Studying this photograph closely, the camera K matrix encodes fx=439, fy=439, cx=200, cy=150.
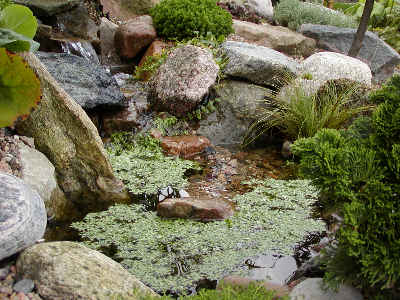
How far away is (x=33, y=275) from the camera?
2.85m

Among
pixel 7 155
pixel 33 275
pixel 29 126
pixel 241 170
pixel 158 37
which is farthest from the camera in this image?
pixel 158 37

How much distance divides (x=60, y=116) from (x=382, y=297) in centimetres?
340

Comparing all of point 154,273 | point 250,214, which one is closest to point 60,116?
point 154,273

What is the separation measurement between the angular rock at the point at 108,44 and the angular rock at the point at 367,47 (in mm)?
4880

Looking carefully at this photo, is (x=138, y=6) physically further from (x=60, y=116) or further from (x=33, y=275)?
(x=33, y=275)

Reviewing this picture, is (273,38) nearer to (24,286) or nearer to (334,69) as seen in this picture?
(334,69)

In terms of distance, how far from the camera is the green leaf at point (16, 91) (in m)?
3.24

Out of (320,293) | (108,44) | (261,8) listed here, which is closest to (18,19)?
(320,293)

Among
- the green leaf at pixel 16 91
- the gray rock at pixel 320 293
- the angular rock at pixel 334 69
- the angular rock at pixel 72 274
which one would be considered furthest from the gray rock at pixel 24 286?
the angular rock at pixel 334 69

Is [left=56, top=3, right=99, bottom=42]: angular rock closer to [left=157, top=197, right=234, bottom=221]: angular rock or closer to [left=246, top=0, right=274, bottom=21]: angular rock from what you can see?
[left=157, top=197, right=234, bottom=221]: angular rock

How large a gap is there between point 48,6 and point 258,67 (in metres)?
4.12

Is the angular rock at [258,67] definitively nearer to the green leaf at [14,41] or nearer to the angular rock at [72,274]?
the green leaf at [14,41]

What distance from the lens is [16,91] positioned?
329cm

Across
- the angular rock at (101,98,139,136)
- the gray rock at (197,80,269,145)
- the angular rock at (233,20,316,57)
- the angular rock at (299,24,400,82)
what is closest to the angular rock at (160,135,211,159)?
the gray rock at (197,80,269,145)
